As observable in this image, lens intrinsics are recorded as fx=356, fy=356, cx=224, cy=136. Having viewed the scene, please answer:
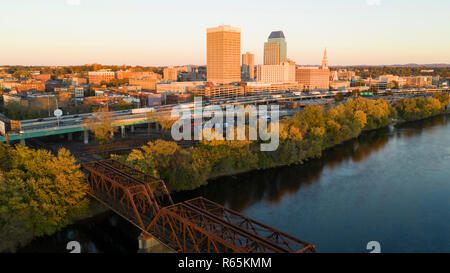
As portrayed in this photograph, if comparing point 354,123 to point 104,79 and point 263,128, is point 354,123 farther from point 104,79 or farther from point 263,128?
point 104,79

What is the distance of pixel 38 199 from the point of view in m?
12.4

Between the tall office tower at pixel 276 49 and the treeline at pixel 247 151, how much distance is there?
66483 mm

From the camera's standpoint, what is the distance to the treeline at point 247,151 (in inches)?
659

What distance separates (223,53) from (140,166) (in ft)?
218

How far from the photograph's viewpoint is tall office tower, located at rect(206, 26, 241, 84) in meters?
79.1

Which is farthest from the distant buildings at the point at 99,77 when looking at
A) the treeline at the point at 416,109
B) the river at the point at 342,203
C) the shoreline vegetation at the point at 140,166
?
the river at the point at 342,203

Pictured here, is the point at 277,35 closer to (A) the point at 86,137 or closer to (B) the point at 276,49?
(B) the point at 276,49

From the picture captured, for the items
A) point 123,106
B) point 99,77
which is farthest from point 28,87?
point 123,106

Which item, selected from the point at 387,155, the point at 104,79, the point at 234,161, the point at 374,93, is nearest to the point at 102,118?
the point at 234,161

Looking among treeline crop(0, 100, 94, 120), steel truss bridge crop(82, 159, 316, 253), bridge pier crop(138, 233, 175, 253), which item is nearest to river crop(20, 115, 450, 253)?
bridge pier crop(138, 233, 175, 253)

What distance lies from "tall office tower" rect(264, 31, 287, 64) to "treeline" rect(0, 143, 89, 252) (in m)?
88.4

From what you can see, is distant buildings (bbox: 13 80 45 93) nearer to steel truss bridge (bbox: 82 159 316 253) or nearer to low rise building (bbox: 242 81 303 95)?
low rise building (bbox: 242 81 303 95)

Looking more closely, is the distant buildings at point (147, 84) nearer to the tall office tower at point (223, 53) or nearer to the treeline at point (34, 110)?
the tall office tower at point (223, 53)

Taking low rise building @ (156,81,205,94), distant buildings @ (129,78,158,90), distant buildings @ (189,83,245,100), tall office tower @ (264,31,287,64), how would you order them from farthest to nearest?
1. tall office tower @ (264,31,287,64)
2. distant buildings @ (129,78,158,90)
3. low rise building @ (156,81,205,94)
4. distant buildings @ (189,83,245,100)
